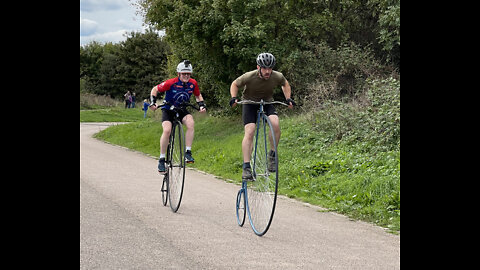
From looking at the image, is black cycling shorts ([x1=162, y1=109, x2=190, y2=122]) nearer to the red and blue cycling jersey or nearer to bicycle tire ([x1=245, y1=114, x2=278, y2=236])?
the red and blue cycling jersey

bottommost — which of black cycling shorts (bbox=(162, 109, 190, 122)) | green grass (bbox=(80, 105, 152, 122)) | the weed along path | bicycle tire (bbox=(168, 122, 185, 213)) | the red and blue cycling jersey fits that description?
green grass (bbox=(80, 105, 152, 122))

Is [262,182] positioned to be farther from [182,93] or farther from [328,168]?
[328,168]

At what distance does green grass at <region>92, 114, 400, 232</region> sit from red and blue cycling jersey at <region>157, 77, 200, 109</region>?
2981 millimetres

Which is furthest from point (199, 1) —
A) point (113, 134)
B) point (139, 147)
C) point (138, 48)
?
point (138, 48)

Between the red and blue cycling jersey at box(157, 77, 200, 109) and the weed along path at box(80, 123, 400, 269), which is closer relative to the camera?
the weed along path at box(80, 123, 400, 269)

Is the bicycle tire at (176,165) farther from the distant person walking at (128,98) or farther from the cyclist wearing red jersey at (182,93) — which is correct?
the distant person walking at (128,98)

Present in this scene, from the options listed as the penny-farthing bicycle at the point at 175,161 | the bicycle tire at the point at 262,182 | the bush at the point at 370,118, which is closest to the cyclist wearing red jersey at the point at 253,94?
the bicycle tire at the point at 262,182

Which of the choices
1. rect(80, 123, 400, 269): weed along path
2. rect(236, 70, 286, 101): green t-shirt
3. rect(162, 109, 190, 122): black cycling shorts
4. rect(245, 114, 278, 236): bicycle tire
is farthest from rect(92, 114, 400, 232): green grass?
rect(162, 109, 190, 122): black cycling shorts

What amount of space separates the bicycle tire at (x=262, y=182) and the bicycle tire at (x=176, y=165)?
139cm

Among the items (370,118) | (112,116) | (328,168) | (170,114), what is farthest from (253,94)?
(112,116)

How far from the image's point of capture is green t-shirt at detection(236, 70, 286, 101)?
8.59 m
